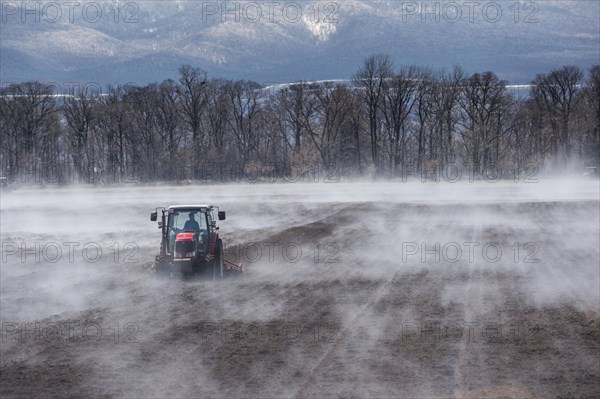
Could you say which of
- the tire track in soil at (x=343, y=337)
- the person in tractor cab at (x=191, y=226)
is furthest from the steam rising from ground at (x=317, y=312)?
the person in tractor cab at (x=191, y=226)

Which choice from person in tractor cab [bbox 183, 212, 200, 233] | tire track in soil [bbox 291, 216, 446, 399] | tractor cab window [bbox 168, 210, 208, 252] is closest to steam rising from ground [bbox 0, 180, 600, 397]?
tire track in soil [bbox 291, 216, 446, 399]

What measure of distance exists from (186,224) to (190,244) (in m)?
0.77

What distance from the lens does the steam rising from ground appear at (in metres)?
14.5

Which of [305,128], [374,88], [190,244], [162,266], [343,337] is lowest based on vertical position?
[343,337]

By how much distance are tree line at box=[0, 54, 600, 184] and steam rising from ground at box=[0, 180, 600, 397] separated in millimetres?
47281

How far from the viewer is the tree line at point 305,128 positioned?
289 feet

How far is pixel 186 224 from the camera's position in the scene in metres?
23.4

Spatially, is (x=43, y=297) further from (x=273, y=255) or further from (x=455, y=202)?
(x=455, y=202)

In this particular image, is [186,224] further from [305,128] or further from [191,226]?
[305,128]

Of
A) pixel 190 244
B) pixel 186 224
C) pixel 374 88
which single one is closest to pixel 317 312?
pixel 190 244

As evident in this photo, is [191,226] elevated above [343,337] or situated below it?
above

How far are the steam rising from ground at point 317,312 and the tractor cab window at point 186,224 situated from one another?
1.45 m

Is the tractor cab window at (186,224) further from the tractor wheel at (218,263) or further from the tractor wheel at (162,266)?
the tractor wheel at (218,263)

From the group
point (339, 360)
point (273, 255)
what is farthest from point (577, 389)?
point (273, 255)
